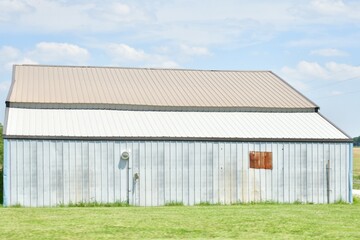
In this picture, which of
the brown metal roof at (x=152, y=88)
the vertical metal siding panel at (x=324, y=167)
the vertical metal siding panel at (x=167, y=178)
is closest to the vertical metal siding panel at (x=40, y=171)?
the brown metal roof at (x=152, y=88)

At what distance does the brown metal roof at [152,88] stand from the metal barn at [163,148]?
0.10 metres

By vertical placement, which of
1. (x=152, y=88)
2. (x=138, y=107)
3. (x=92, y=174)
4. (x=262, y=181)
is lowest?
(x=262, y=181)

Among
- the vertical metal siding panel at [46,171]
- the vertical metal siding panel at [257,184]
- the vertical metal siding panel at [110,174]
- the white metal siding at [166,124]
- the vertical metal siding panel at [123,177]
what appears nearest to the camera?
the vertical metal siding panel at [46,171]

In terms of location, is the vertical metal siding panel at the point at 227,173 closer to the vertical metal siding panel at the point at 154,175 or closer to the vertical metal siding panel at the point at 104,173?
the vertical metal siding panel at the point at 154,175

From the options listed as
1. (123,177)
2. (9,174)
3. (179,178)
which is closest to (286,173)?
(179,178)

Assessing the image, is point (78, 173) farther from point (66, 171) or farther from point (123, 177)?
point (123, 177)

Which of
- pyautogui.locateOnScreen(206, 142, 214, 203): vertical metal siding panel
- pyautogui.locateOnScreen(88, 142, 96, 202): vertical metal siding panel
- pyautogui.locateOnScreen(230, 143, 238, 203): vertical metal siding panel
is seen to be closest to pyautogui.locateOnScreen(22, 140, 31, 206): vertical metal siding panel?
pyautogui.locateOnScreen(88, 142, 96, 202): vertical metal siding panel

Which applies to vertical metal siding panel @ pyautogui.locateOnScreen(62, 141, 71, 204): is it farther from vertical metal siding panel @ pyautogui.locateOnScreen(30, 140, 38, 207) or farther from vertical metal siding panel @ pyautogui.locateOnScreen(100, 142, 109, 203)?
vertical metal siding panel @ pyautogui.locateOnScreen(100, 142, 109, 203)

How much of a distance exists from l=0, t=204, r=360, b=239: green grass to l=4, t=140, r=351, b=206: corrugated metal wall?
3170mm

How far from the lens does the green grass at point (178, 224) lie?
18266mm

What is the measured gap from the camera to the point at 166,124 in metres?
32.0

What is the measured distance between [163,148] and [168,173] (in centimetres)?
108

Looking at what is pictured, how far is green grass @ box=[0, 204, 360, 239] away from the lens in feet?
59.9

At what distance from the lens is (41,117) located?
31328mm
